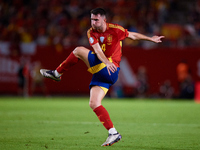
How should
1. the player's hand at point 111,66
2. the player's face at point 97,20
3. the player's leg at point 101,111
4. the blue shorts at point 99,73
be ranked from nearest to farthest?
the player's hand at point 111,66 < the player's leg at point 101,111 < the player's face at point 97,20 < the blue shorts at point 99,73

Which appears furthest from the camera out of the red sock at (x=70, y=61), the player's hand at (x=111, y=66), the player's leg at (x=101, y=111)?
the red sock at (x=70, y=61)

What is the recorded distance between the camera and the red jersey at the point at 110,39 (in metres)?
6.80

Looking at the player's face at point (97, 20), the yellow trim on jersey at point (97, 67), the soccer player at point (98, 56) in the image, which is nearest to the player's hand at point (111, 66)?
the soccer player at point (98, 56)

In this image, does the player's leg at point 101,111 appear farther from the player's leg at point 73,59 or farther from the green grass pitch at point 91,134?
the player's leg at point 73,59

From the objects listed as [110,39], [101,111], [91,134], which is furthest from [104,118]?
[91,134]

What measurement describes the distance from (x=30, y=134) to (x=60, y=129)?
1018mm

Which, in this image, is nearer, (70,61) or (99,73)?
(99,73)

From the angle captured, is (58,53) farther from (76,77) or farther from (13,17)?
(13,17)

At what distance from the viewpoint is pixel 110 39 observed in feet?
22.4

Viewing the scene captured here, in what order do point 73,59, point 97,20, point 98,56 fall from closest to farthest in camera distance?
point 98,56
point 97,20
point 73,59

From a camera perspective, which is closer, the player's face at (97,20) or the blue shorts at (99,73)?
the player's face at (97,20)

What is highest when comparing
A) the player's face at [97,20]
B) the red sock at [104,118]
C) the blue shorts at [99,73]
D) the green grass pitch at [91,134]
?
the player's face at [97,20]

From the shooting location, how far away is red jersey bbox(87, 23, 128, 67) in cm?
680

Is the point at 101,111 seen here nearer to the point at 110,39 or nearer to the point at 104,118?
the point at 104,118
